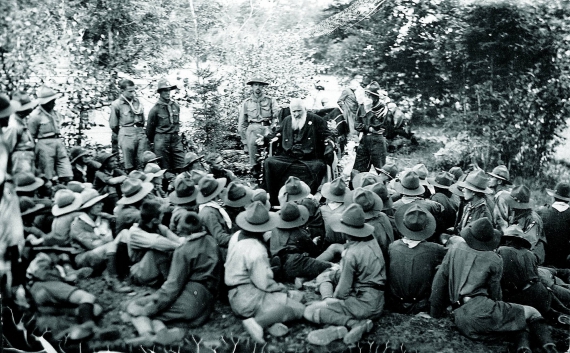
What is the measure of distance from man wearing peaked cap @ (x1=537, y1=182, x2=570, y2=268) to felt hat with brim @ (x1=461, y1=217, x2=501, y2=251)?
184 cm

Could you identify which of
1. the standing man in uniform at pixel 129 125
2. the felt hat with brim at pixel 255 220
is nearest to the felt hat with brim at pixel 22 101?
the felt hat with brim at pixel 255 220

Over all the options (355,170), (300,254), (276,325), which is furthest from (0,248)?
(355,170)

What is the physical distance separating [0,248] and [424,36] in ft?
20.1

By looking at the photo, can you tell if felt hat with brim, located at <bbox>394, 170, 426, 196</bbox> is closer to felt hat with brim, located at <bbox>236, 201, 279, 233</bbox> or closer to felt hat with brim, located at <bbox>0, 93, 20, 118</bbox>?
felt hat with brim, located at <bbox>236, 201, 279, 233</bbox>

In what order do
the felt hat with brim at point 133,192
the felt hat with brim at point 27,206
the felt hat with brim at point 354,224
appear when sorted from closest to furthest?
the felt hat with brim at point 27,206, the felt hat with brim at point 354,224, the felt hat with brim at point 133,192

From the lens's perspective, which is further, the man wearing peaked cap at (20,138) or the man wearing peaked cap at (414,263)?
the man wearing peaked cap at (414,263)

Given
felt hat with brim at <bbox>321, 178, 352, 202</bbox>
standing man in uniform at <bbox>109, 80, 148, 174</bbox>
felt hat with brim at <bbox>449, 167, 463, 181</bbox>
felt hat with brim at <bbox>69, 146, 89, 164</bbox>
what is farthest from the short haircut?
felt hat with brim at <bbox>449, 167, 463, 181</bbox>

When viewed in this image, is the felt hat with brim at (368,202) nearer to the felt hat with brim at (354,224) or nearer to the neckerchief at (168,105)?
the felt hat with brim at (354,224)

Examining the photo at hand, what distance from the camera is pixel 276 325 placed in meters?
3.92

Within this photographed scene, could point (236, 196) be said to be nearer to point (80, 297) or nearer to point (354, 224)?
point (354, 224)

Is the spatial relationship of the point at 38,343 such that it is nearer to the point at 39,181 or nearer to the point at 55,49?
the point at 39,181

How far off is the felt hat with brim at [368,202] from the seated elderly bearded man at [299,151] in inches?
92.1

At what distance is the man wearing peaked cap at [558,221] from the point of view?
526 cm

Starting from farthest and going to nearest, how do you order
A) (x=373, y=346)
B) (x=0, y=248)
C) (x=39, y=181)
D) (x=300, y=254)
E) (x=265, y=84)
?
1. (x=265, y=84)
2. (x=300, y=254)
3. (x=39, y=181)
4. (x=373, y=346)
5. (x=0, y=248)
